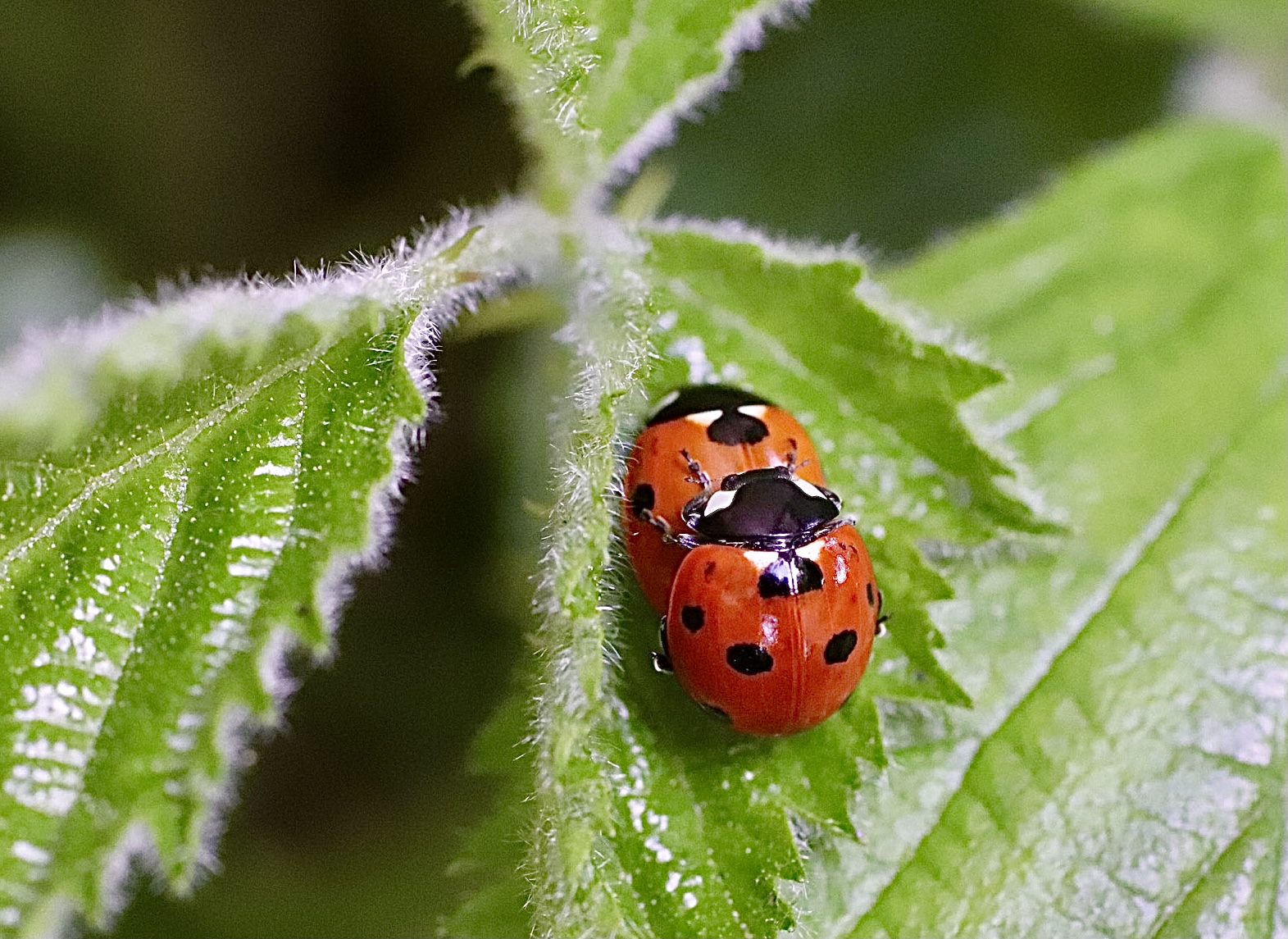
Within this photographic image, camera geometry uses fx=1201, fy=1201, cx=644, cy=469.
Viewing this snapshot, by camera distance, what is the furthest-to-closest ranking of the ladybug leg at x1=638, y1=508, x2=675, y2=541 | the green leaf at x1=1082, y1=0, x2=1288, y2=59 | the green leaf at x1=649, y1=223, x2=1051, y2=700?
the green leaf at x1=1082, y1=0, x2=1288, y2=59, the green leaf at x1=649, y1=223, x2=1051, y2=700, the ladybug leg at x1=638, y1=508, x2=675, y2=541

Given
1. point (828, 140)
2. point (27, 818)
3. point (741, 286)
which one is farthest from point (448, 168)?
point (27, 818)

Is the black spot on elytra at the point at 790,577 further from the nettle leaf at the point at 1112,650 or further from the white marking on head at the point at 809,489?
the nettle leaf at the point at 1112,650

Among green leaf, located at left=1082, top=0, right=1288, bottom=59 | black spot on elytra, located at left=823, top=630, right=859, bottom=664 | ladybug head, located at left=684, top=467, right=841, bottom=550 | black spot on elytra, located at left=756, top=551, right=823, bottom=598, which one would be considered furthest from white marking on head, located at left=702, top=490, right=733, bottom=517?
green leaf, located at left=1082, top=0, right=1288, bottom=59

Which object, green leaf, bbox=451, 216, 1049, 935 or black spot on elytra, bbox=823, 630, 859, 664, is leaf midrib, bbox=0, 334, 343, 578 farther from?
black spot on elytra, bbox=823, 630, 859, 664

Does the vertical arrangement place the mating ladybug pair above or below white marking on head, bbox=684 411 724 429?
below

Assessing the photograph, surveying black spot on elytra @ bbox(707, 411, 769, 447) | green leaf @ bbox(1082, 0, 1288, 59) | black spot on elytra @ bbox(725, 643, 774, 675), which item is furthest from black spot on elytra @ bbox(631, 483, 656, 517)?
green leaf @ bbox(1082, 0, 1288, 59)

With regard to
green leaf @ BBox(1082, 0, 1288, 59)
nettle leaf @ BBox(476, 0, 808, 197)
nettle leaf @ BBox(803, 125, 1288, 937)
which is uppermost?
green leaf @ BBox(1082, 0, 1288, 59)

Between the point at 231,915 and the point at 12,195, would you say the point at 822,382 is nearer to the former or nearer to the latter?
the point at 231,915

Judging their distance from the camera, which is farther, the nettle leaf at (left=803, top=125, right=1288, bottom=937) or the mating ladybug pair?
the nettle leaf at (left=803, top=125, right=1288, bottom=937)

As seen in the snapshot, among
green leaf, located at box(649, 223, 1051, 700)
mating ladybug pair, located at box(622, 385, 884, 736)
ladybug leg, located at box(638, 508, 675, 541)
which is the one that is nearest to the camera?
mating ladybug pair, located at box(622, 385, 884, 736)
